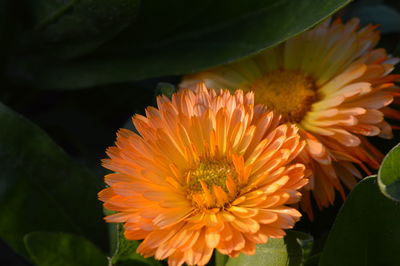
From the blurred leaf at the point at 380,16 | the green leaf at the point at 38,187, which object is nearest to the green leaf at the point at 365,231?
the green leaf at the point at 38,187

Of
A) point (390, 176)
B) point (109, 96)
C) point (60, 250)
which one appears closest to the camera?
point (390, 176)

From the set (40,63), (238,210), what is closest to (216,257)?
(238,210)

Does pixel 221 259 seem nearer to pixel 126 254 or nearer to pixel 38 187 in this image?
pixel 126 254

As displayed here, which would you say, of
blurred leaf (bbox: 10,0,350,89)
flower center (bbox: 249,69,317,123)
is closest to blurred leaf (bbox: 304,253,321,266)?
flower center (bbox: 249,69,317,123)

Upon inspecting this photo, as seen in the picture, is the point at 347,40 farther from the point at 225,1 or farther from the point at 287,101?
the point at 225,1

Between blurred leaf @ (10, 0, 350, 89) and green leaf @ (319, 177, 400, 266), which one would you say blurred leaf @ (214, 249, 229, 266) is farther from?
blurred leaf @ (10, 0, 350, 89)

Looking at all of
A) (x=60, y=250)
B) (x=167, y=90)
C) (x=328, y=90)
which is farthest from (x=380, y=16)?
(x=60, y=250)
